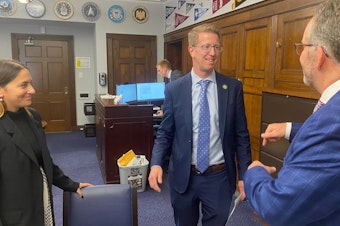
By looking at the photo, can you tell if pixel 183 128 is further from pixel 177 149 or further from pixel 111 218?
pixel 111 218

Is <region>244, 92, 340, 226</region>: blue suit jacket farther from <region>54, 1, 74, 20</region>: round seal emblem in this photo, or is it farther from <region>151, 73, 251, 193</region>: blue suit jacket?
<region>54, 1, 74, 20</region>: round seal emblem

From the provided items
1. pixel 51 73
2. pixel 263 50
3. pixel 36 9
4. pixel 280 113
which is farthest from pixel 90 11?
pixel 280 113

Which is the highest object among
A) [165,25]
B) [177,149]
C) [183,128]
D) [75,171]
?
[165,25]

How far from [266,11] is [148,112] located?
65.8 inches

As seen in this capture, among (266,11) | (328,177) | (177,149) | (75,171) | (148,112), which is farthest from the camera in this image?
(75,171)

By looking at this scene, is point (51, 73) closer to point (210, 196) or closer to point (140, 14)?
point (140, 14)

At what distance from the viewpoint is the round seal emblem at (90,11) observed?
4996 mm

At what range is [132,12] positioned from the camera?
Result: 17.3ft

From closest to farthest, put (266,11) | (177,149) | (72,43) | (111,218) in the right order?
(111,218) → (177,149) → (266,11) → (72,43)

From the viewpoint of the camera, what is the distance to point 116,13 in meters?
5.17

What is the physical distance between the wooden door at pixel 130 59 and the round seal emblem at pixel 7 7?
5.24ft

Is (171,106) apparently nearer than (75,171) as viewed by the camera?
Yes

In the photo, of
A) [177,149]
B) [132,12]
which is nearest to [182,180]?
[177,149]

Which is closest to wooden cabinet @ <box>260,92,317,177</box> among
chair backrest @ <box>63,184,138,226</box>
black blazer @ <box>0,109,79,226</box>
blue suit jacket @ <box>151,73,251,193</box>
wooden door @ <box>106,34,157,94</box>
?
blue suit jacket @ <box>151,73,251,193</box>
